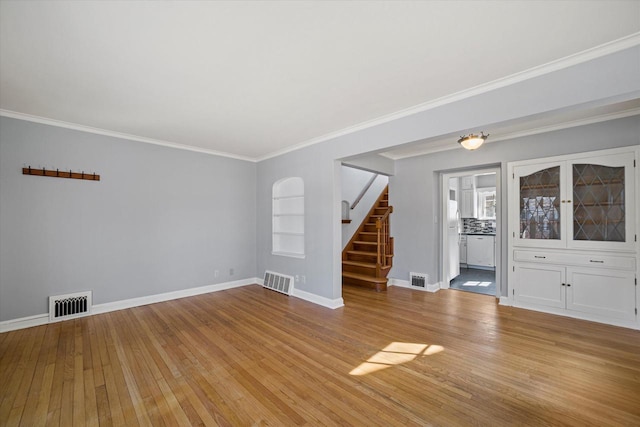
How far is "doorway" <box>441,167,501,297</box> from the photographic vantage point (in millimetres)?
5207

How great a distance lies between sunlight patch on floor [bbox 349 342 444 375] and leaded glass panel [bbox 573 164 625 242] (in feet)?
8.73

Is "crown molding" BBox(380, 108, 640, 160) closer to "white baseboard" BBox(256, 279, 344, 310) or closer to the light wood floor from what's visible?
the light wood floor

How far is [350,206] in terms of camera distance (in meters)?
6.77

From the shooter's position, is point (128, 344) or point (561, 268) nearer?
point (128, 344)

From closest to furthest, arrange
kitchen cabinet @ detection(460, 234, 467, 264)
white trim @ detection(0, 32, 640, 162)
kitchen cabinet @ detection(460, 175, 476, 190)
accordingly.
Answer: white trim @ detection(0, 32, 640, 162)
kitchen cabinet @ detection(460, 234, 467, 264)
kitchen cabinet @ detection(460, 175, 476, 190)

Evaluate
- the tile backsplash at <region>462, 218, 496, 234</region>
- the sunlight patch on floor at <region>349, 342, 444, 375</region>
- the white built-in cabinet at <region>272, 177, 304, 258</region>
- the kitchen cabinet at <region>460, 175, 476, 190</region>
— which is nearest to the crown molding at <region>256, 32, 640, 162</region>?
the white built-in cabinet at <region>272, 177, 304, 258</region>

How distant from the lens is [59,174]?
3553mm

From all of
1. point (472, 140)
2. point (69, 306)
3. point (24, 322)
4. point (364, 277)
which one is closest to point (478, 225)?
point (364, 277)

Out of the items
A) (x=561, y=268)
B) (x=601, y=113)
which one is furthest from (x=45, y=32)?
(x=561, y=268)

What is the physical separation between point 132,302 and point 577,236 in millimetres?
6436

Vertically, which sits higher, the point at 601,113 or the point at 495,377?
the point at 601,113

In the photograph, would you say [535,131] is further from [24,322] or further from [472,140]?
[24,322]

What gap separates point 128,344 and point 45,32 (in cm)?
288

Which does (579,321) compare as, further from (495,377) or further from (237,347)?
(237,347)
